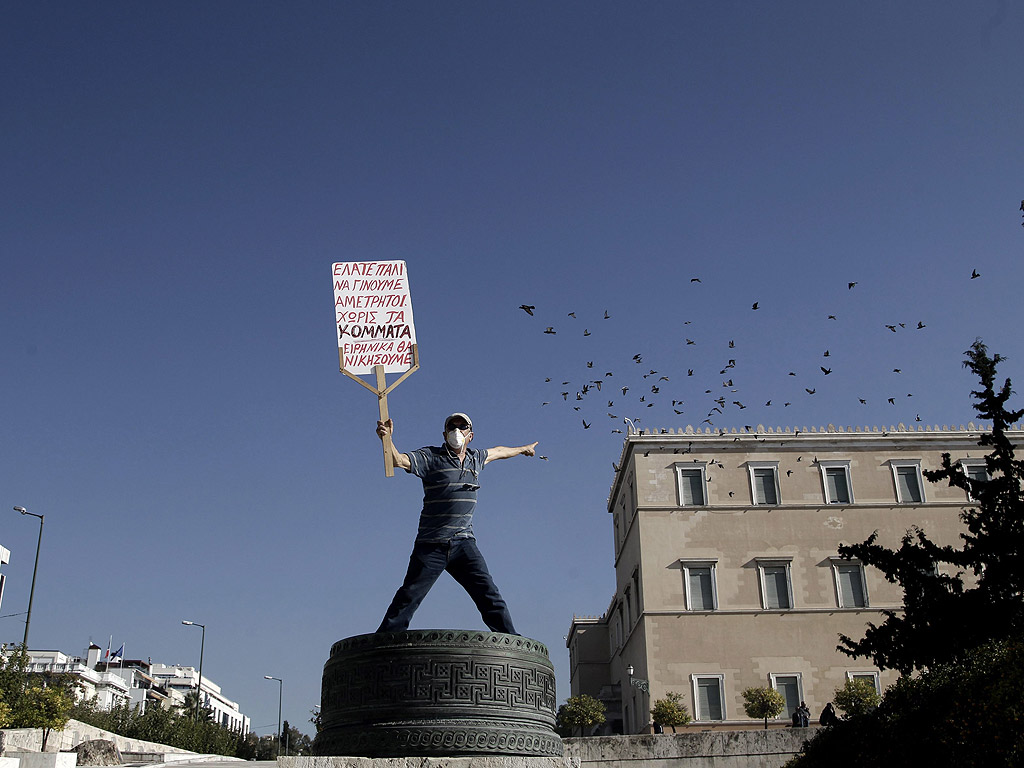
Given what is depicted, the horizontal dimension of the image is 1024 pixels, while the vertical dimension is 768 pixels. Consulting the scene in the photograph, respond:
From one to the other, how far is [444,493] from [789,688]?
3406 centimetres

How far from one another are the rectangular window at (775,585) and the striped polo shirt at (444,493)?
112 feet

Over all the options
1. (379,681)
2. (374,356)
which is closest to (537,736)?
(379,681)

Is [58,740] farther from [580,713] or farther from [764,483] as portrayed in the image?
[764,483]

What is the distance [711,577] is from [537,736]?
112 ft

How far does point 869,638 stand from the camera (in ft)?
74.9

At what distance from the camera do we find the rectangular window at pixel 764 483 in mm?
41500

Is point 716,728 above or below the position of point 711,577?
below

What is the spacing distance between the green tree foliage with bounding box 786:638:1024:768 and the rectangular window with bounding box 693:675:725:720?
76.1 feet

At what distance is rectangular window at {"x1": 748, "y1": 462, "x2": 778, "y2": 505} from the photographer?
41500mm

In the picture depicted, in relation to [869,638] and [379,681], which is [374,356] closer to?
[379,681]

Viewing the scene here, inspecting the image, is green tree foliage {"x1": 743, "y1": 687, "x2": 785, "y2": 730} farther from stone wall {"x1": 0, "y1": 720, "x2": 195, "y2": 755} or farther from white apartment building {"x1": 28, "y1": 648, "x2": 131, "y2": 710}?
white apartment building {"x1": 28, "y1": 648, "x2": 131, "y2": 710}

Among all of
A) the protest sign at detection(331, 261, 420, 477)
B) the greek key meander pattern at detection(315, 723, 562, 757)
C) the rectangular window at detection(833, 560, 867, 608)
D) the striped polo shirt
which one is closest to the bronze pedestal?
the greek key meander pattern at detection(315, 723, 562, 757)

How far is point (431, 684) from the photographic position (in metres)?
7.02

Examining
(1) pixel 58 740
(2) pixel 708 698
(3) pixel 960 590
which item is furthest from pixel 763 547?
(1) pixel 58 740
